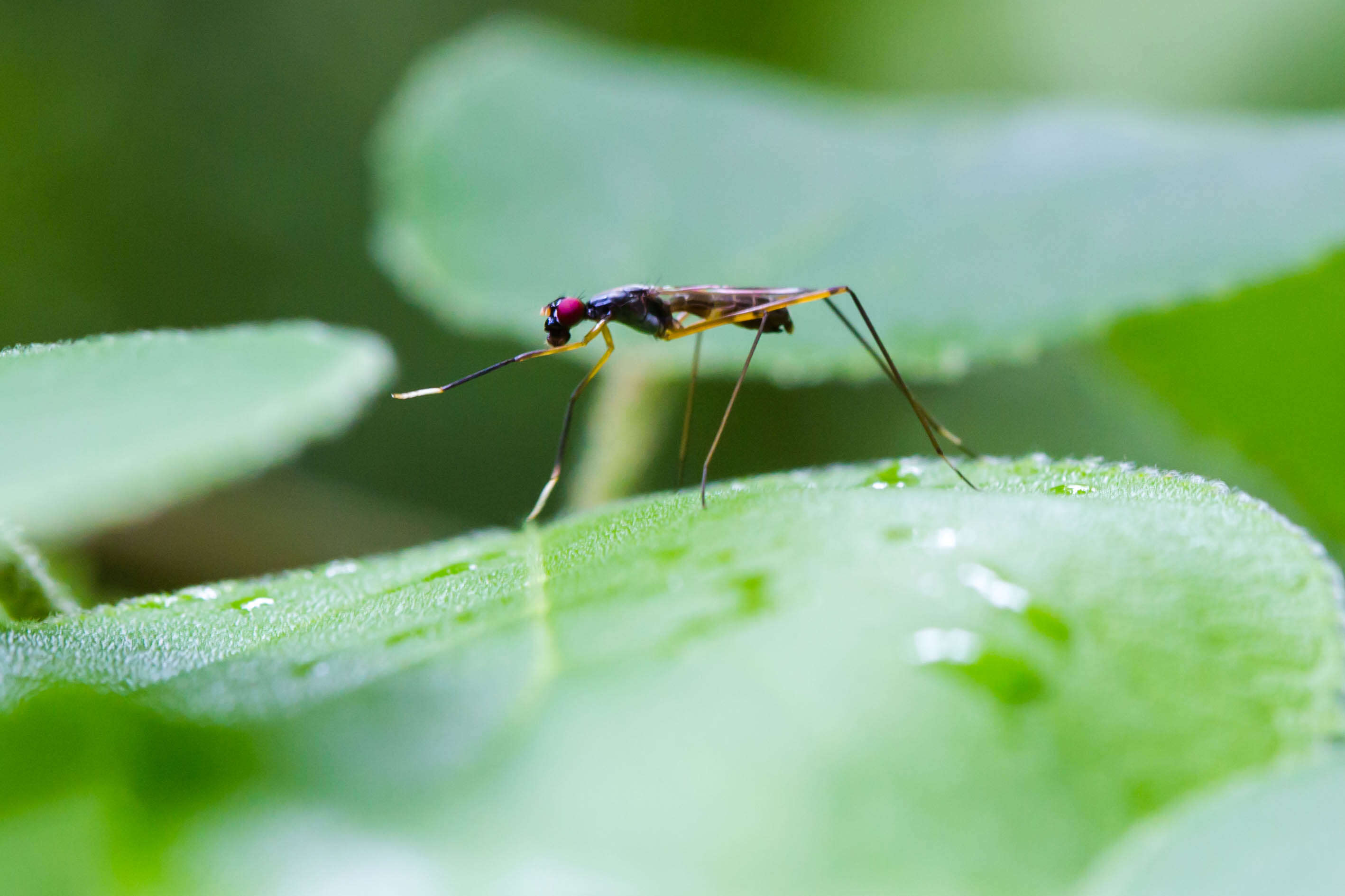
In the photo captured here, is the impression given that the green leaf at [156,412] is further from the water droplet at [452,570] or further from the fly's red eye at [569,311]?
the fly's red eye at [569,311]

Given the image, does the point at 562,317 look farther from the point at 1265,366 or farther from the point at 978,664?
the point at 978,664

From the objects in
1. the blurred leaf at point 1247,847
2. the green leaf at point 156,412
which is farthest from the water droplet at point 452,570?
the blurred leaf at point 1247,847

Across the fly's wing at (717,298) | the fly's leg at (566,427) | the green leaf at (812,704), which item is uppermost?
the fly's wing at (717,298)

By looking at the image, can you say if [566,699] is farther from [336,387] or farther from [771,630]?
[336,387]

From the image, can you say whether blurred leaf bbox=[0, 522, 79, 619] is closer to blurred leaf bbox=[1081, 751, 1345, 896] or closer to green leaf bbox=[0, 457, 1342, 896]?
green leaf bbox=[0, 457, 1342, 896]

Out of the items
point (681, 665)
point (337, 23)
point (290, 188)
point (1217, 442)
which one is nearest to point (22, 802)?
point (681, 665)

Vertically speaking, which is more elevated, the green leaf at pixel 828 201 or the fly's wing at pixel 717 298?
the green leaf at pixel 828 201
